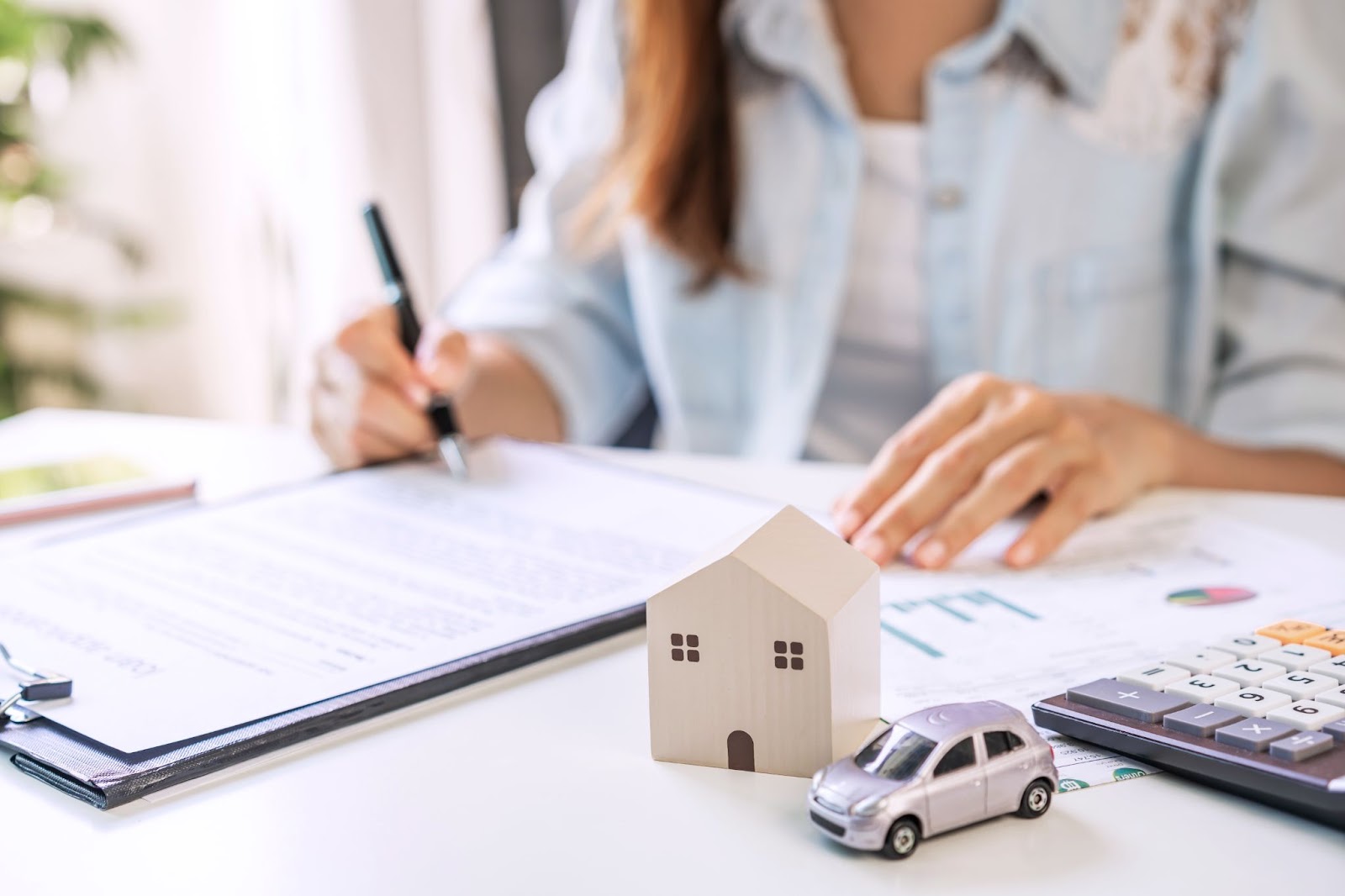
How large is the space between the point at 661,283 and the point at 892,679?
2.37 ft

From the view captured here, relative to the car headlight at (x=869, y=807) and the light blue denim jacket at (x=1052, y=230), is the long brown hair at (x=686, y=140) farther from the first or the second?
the car headlight at (x=869, y=807)

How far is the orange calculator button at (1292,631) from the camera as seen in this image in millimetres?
439

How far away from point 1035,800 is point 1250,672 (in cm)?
11

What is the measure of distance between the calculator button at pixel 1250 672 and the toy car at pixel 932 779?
0.09m

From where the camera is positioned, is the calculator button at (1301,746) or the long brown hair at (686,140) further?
the long brown hair at (686,140)

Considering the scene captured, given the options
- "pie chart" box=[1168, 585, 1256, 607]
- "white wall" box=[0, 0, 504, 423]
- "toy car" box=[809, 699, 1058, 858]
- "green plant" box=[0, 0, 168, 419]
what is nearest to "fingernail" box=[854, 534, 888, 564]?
"pie chart" box=[1168, 585, 1256, 607]

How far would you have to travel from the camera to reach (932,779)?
0.33 metres

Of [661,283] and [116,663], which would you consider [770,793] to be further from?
[661,283]

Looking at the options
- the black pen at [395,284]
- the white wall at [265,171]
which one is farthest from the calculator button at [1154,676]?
the white wall at [265,171]

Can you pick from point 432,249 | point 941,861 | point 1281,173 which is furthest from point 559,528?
point 432,249

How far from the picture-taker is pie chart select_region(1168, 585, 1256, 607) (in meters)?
0.52

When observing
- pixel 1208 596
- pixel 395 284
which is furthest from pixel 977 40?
pixel 1208 596

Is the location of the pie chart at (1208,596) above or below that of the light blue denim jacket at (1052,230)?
below

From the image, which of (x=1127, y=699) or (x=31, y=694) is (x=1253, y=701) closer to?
(x=1127, y=699)
